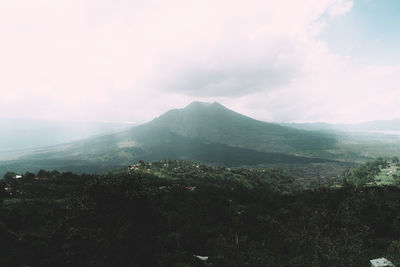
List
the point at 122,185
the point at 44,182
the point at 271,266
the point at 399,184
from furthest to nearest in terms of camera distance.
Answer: the point at 399,184 → the point at 44,182 → the point at 122,185 → the point at 271,266

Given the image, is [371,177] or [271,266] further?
[371,177]

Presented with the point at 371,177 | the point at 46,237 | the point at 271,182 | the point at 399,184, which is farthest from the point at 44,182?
the point at 371,177

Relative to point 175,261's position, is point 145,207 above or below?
above

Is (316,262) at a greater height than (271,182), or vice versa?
(316,262)

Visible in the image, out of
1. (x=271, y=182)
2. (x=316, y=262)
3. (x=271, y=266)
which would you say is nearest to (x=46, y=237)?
(x=271, y=266)

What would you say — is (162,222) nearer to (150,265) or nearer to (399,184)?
(150,265)

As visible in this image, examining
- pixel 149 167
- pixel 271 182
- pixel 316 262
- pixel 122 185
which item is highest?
pixel 122 185

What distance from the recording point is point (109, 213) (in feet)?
68.5

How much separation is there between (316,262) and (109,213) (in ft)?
63.4

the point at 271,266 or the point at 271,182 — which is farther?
the point at 271,182

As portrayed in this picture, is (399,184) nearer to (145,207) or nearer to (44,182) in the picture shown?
Result: (145,207)

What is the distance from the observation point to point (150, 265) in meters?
22.1

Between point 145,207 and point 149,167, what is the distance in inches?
4192

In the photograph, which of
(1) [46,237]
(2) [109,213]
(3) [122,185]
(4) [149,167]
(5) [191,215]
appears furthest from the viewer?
(4) [149,167]
